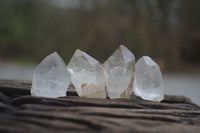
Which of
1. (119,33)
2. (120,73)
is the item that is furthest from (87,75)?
(119,33)

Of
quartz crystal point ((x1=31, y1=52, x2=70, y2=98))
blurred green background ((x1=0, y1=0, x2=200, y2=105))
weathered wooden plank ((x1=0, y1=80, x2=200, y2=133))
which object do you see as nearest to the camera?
weathered wooden plank ((x1=0, y1=80, x2=200, y2=133))

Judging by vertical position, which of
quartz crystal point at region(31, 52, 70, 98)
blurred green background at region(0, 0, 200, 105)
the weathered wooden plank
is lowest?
the weathered wooden plank

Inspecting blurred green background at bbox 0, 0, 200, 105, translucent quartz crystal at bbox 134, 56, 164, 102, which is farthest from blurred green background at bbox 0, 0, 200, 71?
translucent quartz crystal at bbox 134, 56, 164, 102

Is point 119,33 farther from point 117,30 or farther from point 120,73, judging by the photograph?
point 120,73

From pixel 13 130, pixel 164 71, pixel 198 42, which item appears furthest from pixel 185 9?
pixel 13 130

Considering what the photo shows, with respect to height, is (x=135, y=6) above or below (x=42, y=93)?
above

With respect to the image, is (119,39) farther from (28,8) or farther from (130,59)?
(130,59)

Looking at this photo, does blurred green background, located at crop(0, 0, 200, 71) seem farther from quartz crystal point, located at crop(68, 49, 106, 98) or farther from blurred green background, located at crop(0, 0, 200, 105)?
quartz crystal point, located at crop(68, 49, 106, 98)
